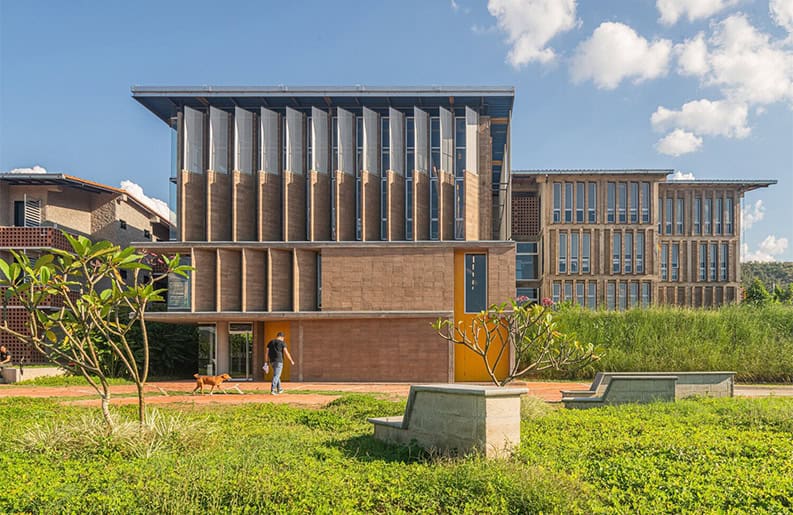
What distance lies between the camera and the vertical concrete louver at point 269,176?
84.8 ft

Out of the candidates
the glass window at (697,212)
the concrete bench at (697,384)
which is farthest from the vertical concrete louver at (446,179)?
the glass window at (697,212)

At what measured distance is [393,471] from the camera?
7324mm

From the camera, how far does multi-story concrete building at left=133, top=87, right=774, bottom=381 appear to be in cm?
2408

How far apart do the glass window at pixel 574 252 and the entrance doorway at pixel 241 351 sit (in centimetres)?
3179

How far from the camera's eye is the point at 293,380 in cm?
2419

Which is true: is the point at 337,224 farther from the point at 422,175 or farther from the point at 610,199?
the point at 610,199

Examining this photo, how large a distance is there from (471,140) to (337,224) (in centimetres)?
648

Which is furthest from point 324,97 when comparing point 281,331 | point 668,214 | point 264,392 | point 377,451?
point 668,214

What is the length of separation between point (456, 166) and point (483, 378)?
28.4 feet

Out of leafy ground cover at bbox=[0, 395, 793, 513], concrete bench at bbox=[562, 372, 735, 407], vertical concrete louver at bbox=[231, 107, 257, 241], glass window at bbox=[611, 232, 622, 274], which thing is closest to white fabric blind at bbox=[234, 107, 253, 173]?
vertical concrete louver at bbox=[231, 107, 257, 241]

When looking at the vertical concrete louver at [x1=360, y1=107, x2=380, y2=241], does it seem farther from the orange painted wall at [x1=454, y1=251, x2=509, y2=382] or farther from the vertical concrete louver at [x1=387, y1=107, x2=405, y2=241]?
the orange painted wall at [x1=454, y1=251, x2=509, y2=382]

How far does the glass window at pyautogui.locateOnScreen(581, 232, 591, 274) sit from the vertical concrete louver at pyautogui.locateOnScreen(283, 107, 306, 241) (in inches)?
1191

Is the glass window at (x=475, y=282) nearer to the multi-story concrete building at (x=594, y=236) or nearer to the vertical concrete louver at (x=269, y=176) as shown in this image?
the vertical concrete louver at (x=269, y=176)

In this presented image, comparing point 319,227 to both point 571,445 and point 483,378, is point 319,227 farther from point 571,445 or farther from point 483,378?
point 571,445
